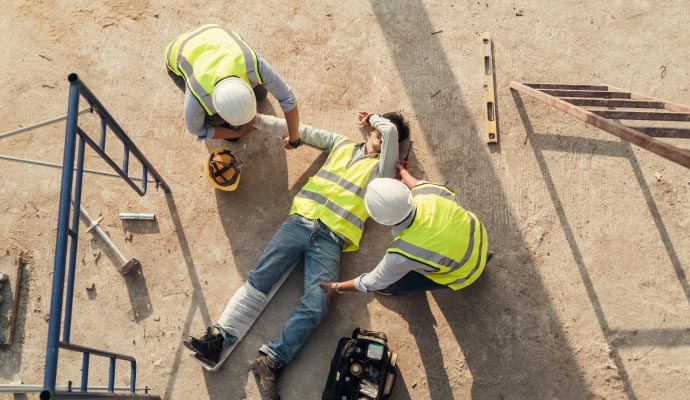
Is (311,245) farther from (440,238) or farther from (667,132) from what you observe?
(667,132)

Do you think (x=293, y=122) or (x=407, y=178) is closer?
(x=407, y=178)

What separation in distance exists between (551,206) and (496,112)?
1.13 metres

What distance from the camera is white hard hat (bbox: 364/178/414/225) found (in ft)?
12.2

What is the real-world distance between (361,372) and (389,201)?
1715 mm

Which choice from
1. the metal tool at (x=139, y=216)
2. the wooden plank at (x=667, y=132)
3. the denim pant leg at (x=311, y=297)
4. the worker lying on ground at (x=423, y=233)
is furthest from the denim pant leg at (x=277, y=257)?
the wooden plank at (x=667, y=132)

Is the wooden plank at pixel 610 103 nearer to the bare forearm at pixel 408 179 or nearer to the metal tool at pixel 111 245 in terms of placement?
the bare forearm at pixel 408 179

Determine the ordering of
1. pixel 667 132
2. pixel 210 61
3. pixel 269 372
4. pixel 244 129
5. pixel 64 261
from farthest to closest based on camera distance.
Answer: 1. pixel 244 129
2. pixel 269 372
3. pixel 210 61
4. pixel 64 261
5. pixel 667 132

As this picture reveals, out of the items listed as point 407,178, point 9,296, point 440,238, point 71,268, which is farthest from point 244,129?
point 9,296

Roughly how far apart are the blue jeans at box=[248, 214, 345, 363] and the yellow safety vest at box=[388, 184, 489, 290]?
99cm

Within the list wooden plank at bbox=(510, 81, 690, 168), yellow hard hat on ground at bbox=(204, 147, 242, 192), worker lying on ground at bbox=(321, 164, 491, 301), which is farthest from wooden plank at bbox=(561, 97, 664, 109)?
yellow hard hat on ground at bbox=(204, 147, 242, 192)

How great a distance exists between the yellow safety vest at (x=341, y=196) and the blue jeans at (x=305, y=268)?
0.35 ft

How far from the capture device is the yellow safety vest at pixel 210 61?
413 cm

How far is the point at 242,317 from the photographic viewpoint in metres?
4.70

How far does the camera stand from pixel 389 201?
370cm
